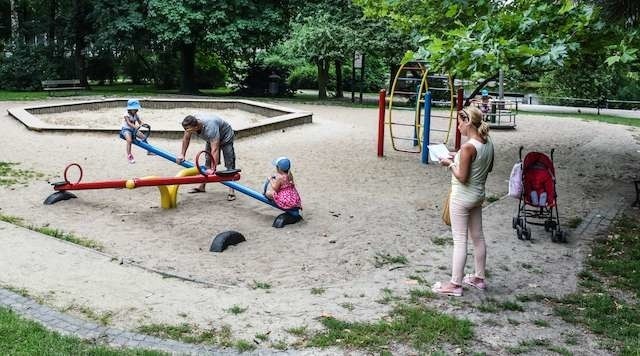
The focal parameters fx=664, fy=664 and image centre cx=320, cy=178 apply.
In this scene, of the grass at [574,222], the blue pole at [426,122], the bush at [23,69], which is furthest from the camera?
the bush at [23,69]

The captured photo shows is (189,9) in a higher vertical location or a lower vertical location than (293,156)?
higher

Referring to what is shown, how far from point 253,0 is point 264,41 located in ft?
5.98

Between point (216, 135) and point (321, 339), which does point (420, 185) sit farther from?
point (321, 339)

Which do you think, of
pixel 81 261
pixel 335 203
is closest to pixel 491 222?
pixel 335 203

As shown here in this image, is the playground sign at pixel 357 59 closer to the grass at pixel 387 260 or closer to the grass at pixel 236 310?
the grass at pixel 387 260

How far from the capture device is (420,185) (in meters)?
11.3

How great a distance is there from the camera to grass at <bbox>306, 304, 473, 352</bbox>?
4.88 meters

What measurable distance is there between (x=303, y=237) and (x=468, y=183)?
2709 mm

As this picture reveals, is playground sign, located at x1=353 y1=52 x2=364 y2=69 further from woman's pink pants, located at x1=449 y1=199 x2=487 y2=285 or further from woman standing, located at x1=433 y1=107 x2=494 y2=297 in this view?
woman's pink pants, located at x1=449 y1=199 x2=487 y2=285

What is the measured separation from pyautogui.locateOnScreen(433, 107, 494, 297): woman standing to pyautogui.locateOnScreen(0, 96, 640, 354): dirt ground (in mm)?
342

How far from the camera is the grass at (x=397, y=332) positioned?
16.0ft

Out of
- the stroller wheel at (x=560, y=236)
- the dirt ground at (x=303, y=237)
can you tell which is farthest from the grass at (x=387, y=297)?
the stroller wheel at (x=560, y=236)

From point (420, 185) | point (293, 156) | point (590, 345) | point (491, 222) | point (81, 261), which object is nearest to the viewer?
point (590, 345)

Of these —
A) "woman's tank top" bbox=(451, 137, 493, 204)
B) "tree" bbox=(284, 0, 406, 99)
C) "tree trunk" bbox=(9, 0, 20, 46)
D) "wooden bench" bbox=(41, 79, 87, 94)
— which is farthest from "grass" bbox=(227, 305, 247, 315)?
"tree trunk" bbox=(9, 0, 20, 46)
